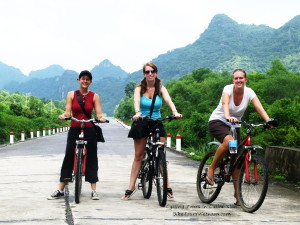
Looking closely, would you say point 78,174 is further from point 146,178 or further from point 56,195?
point 146,178

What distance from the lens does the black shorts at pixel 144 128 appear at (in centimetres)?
614

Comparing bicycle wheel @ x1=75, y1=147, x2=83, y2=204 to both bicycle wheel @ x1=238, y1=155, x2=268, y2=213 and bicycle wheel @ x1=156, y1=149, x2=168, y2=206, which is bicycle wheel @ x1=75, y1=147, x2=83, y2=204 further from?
bicycle wheel @ x1=238, y1=155, x2=268, y2=213

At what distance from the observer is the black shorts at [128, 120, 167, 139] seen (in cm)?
614

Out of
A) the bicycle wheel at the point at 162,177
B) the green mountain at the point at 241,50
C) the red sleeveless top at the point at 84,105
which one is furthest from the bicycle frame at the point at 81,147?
the green mountain at the point at 241,50

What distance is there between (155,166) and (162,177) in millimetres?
256

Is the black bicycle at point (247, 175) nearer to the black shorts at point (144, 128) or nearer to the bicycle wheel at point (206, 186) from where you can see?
the bicycle wheel at point (206, 186)

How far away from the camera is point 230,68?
130250 millimetres

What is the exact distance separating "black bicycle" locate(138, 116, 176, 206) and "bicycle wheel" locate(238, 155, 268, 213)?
3.22 ft

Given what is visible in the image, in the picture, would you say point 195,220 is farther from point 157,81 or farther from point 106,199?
point 157,81

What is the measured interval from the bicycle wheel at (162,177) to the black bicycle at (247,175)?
28.2 inches

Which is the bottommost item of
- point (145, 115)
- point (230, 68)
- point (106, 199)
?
point (106, 199)

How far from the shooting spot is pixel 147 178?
6438 mm

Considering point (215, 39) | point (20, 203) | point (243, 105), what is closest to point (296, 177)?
point (243, 105)

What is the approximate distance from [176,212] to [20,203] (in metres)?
2.16
